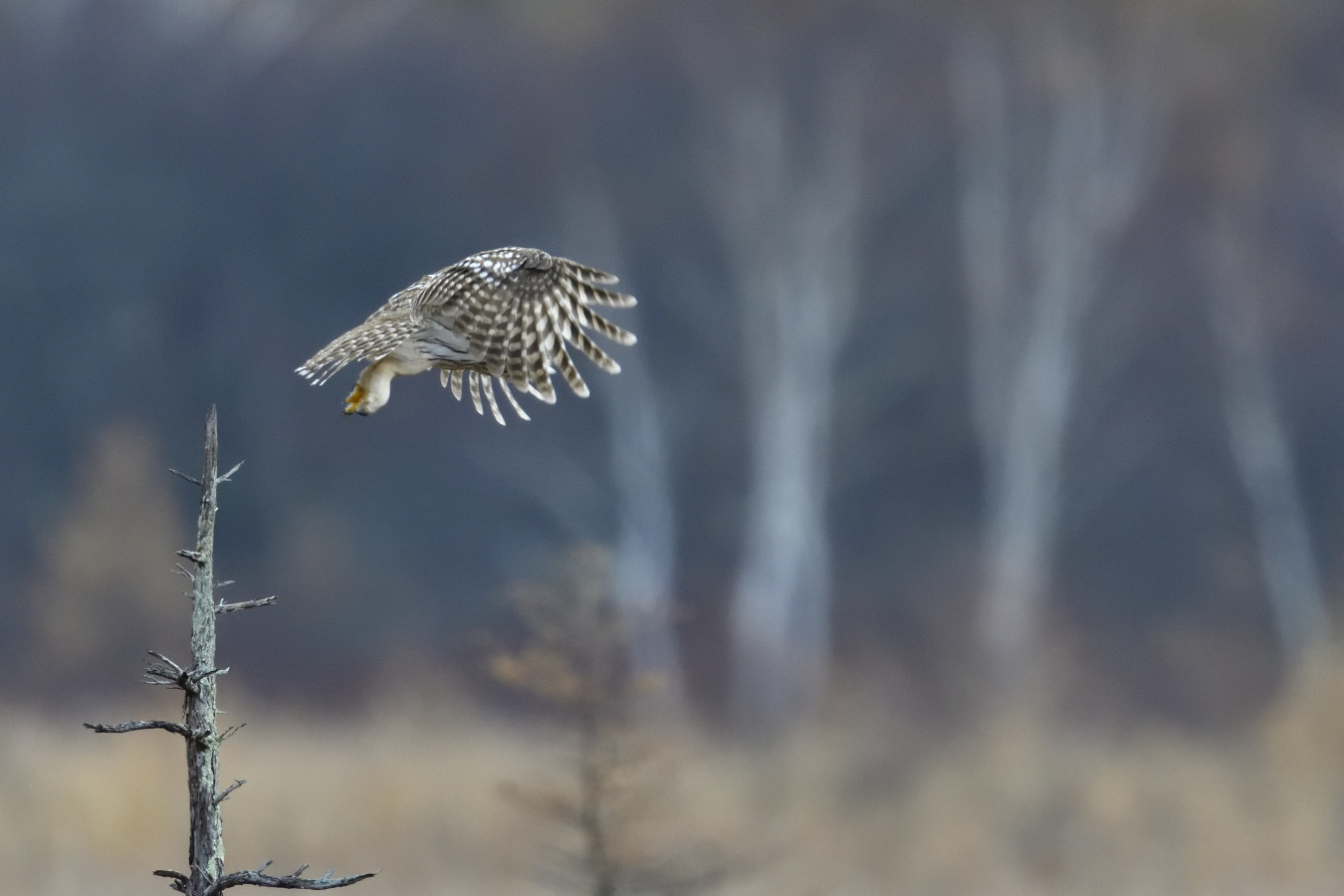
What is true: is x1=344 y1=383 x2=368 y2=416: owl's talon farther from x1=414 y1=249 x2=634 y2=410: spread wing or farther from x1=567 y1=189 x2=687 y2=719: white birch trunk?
x1=567 y1=189 x2=687 y2=719: white birch trunk

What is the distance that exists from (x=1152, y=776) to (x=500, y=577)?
6.68 meters

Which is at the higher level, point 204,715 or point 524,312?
point 524,312

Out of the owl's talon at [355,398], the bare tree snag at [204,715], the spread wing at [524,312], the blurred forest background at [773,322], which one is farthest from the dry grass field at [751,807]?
the bare tree snag at [204,715]

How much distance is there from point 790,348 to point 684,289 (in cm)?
150

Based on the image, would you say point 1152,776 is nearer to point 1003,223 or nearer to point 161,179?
point 1003,223

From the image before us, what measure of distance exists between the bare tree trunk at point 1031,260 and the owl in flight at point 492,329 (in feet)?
44.7

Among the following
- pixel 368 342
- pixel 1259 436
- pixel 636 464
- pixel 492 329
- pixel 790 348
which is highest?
pixel 790 348

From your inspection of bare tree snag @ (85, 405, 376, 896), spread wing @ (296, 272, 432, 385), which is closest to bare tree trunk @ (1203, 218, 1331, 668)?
spread wing @ (296, 272, 432, 385)

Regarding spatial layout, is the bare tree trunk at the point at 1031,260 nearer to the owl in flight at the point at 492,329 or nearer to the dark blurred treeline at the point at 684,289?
the dark blurred treeline at the point at 684,289

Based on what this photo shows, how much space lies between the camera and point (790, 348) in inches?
765

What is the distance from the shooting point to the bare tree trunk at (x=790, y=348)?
62.9 feet

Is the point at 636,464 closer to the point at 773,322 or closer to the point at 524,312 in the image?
the point at 773,322

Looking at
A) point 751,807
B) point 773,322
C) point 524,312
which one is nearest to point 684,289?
point 773,322

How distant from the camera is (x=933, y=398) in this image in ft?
65.1
